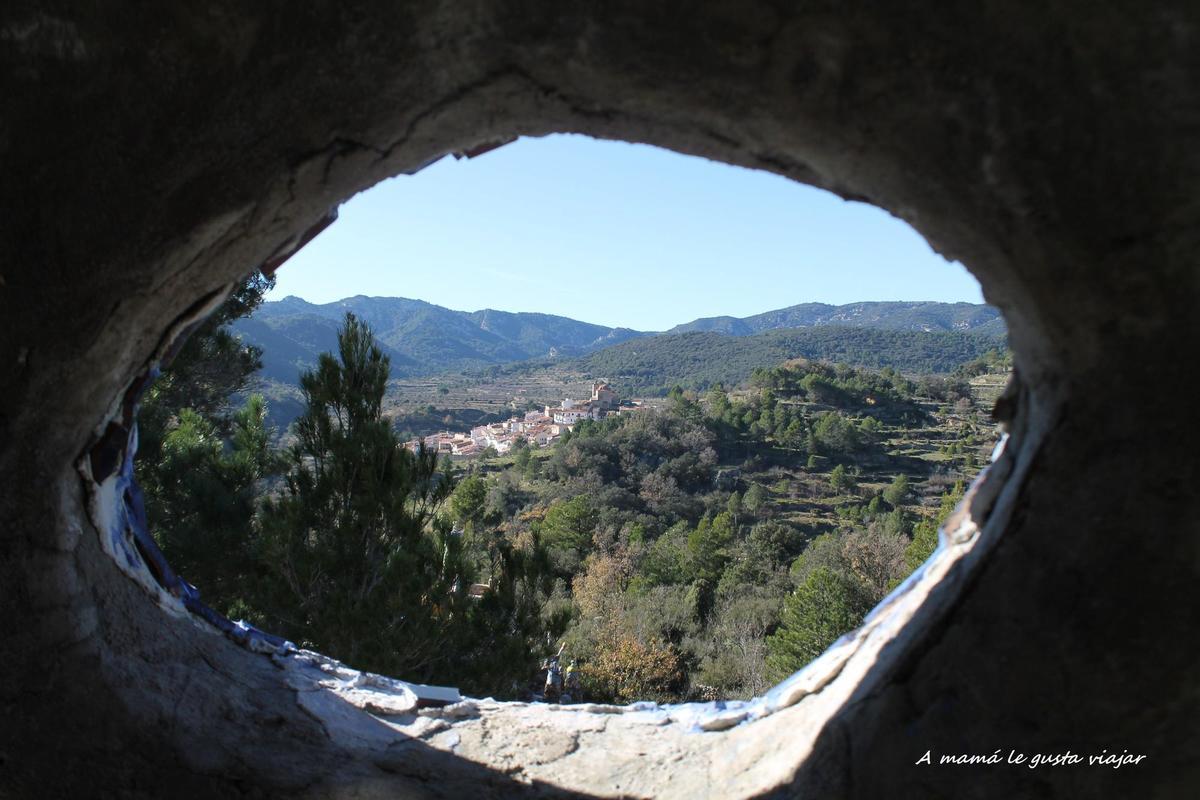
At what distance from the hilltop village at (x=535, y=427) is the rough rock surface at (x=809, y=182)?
130ft

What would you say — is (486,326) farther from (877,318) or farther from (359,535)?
(359,535)

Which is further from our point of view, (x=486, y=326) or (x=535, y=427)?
(x=486, y=326)

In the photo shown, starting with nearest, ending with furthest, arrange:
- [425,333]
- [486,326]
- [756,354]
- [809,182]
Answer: [809,182], [756,354], [425,333], [486,326]

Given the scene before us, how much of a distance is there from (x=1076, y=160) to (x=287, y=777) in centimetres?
172

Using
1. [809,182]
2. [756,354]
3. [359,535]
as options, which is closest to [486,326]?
[756,354]

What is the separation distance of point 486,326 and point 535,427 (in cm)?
9524

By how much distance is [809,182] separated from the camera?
134cm

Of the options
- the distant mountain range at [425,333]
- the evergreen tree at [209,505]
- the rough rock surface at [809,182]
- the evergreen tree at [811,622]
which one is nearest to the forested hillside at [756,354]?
the distant mountain range at [425,333]

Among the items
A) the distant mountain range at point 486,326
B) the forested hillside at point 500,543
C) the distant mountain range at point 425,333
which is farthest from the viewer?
the distant mountain range at point 486,326

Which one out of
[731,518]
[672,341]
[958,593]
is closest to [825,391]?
[731,518]

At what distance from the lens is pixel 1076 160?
3.11ft

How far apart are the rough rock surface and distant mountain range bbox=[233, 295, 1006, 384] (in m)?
69.4

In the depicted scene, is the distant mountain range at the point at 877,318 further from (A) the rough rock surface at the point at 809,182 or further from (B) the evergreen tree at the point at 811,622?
(A) the rough rock surface at the point at 809,182

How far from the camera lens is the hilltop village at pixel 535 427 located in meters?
46.9
